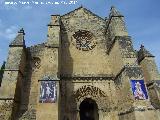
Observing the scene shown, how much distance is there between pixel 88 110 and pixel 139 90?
5.13m

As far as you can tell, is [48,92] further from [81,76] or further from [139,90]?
[139,90]

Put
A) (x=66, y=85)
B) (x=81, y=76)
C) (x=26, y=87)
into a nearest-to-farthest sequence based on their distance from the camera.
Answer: (x=66, y=85) → (x=81, y=76) → (x=26, y=87)

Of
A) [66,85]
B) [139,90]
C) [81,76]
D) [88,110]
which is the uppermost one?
[81,76]

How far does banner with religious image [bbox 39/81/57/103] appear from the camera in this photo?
11.9 m

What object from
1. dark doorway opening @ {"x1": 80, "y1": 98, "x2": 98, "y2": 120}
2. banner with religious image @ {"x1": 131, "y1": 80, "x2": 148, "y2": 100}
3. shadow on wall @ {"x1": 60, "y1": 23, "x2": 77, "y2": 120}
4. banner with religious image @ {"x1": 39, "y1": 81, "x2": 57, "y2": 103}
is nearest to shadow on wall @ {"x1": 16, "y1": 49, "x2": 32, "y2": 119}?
banner with religious image @ {"x1": 39, "y1": 81, "x2": 57, "y2": 103}

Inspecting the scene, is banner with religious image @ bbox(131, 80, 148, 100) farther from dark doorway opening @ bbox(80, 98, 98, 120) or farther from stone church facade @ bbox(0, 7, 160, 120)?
dark doorway opening @ bbox(80, 98, 98, 120)

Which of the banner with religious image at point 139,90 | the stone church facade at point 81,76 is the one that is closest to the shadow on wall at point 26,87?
the stone church facade at point 81,76

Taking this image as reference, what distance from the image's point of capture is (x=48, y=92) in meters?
12.1

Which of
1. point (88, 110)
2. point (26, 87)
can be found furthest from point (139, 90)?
point (26, 87)

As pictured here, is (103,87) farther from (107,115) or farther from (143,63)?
(143,63)

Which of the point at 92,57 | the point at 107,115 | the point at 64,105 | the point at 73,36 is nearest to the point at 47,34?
the point at 73,36

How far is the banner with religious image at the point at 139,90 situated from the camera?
467 inches

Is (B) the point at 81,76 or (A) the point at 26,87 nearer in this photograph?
(B) the point at 81,76

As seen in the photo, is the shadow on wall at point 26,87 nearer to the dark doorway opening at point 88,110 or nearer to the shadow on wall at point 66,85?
the shadow on wall at point 66,85
